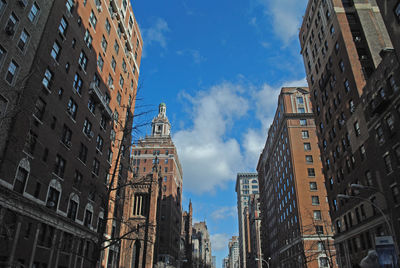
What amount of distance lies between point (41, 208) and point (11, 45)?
12.9 meters

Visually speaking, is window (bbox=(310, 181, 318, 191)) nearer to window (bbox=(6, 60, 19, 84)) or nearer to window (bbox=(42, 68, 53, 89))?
window (bbox=(42, 68, 53, 89))

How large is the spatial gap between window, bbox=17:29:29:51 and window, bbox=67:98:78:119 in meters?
7.96

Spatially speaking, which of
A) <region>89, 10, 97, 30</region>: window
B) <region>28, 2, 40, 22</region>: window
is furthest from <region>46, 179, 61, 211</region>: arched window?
<region>89, 10, 97, 30</region>: window

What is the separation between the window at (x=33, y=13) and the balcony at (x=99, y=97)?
10932 millimetres

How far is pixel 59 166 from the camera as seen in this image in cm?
2888

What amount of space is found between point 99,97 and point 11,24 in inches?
599

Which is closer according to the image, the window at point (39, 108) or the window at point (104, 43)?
the window at point (39, 108)

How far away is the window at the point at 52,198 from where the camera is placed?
26.5 meters

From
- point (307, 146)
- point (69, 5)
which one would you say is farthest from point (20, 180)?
point (307, 146)

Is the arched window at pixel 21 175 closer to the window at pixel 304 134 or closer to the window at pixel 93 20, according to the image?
the window at pixel 93 20

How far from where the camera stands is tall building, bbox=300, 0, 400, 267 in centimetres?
3359

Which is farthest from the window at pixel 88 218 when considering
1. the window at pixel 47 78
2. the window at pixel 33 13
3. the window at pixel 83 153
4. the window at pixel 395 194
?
the window at pixel 395 194

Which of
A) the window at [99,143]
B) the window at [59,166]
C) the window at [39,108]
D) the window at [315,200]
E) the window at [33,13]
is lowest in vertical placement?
the window at [59,166]

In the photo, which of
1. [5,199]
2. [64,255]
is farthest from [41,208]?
[64,255]
